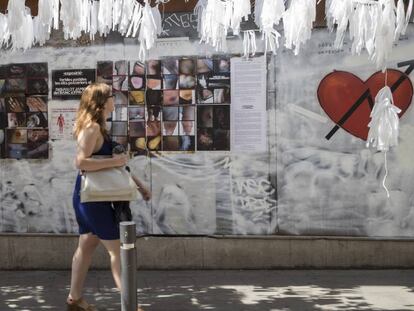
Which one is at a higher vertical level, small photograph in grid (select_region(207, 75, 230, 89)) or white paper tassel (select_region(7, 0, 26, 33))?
white paper tassel (select_region(7, 0, 26, 33))

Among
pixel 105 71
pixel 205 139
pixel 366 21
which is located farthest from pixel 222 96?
pixel 366 21

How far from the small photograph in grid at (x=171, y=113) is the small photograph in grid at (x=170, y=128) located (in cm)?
4

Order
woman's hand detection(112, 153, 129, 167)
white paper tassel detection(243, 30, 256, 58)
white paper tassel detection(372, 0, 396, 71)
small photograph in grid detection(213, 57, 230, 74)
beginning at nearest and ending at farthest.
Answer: white paper tassel detection(372, 0, 396, 71) < woman's hand detection(112, 153, 129, 167) < white paper tassel detection(243, 30, 256, 58) < small photograph in grid detection(213, 57, 230, 74)

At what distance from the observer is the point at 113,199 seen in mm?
4797

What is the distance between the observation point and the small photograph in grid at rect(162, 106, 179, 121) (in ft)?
22.4

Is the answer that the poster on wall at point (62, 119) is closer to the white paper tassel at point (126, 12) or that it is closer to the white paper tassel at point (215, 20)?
the white paper tassel at point (126, 12)

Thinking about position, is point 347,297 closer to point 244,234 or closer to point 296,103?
point 244,234

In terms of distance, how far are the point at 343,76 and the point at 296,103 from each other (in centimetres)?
56

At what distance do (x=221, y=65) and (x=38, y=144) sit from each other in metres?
2.20

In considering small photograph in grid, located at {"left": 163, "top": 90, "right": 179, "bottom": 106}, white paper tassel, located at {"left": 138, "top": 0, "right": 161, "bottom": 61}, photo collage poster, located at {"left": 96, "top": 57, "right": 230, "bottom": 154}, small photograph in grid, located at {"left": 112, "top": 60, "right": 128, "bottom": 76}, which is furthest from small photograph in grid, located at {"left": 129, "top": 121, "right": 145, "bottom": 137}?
white paper tassel, located at {"left": 138, "top": 0, "right": 161, "bottom": 61}

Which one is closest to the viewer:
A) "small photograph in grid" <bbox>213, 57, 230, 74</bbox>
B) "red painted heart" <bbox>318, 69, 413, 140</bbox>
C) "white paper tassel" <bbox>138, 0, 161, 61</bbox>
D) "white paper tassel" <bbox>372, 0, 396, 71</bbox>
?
"white paper tassel" <bbox>372, 0, 396, 71</bbox>

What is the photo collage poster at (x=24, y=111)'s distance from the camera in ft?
22.9

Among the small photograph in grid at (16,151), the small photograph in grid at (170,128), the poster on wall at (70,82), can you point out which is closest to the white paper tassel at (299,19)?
the small photograph in grid at (170,128)

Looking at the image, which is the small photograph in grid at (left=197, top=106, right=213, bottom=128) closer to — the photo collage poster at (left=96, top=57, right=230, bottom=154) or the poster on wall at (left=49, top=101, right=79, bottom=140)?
the photo collage poster at (left=96, top=57, right=230, bottom=154)
